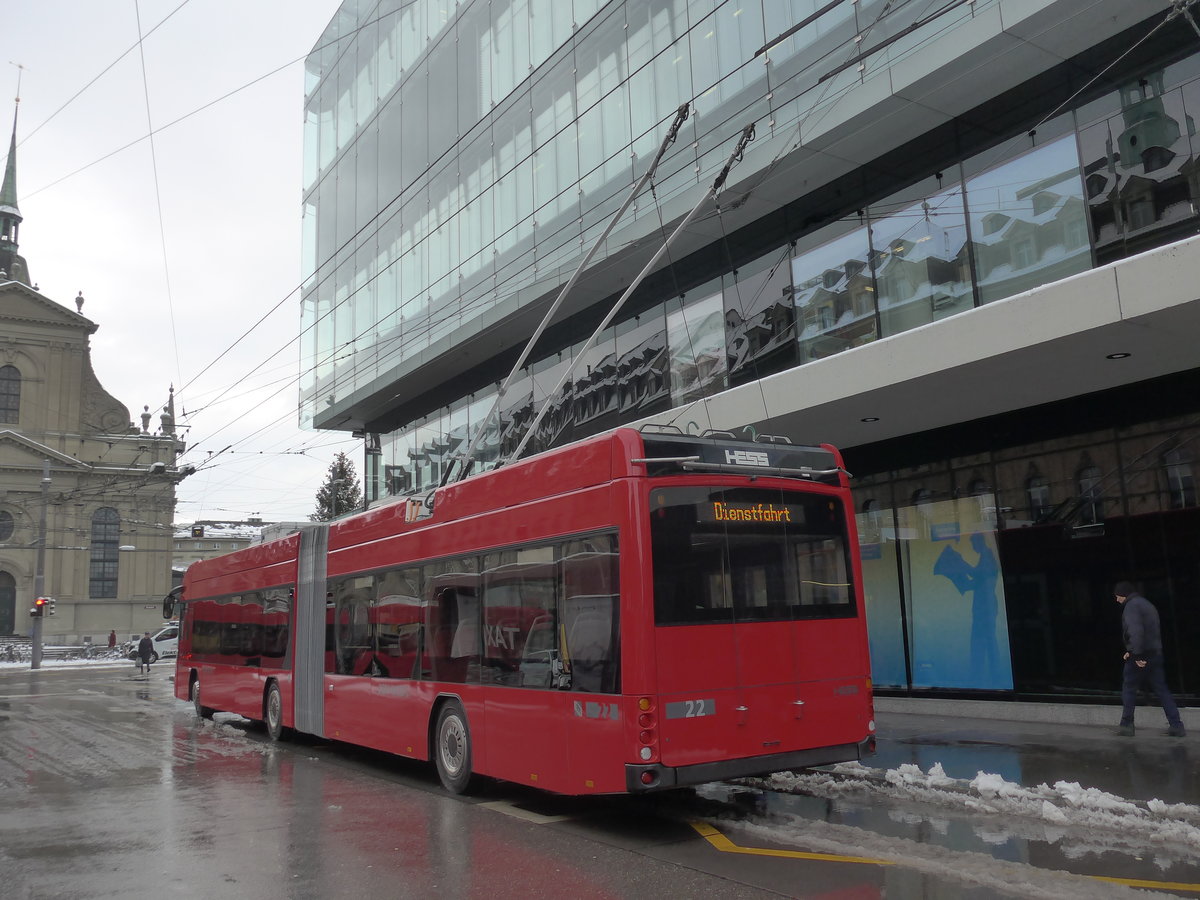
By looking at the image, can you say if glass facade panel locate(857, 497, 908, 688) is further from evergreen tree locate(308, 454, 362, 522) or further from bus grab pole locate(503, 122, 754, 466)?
evergreen tree locate(308, 454, 362, 522)

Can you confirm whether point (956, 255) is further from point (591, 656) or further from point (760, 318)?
point (591, 656)

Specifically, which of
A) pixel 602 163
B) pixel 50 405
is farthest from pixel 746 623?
pixel 50 405

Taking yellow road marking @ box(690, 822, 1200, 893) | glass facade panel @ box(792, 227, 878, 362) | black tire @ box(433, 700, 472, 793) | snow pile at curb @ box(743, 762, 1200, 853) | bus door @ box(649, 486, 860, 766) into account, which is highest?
glass facade panel @ box(792, 227, 878, 362)

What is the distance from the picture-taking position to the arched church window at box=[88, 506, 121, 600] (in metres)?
66.4

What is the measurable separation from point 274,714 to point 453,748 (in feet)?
20.7

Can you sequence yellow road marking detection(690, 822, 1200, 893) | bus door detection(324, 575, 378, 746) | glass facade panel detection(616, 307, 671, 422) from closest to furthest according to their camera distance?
yellow road marking detection(690, 822, 1200, 893) < bus door detection(324, 575, 378, 746) < glass facade panel detection(616, 307, 671, 422)

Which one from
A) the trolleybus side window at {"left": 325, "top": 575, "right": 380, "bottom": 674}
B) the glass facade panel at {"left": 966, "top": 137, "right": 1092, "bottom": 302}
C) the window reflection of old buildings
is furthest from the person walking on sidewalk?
the trolleybus side window at {"left": 325, "top": 575, "right": 380, "bottom": 674}

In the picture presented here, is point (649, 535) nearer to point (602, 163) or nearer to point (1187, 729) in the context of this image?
point (1187, 729)

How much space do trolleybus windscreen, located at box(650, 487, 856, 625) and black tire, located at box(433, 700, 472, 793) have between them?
3.14m

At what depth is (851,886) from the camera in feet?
20.1

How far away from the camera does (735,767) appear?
7.61 metres

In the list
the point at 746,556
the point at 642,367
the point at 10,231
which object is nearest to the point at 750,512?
the point at 746,556

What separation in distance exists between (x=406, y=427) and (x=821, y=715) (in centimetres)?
2364

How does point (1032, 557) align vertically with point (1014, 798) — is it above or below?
above
